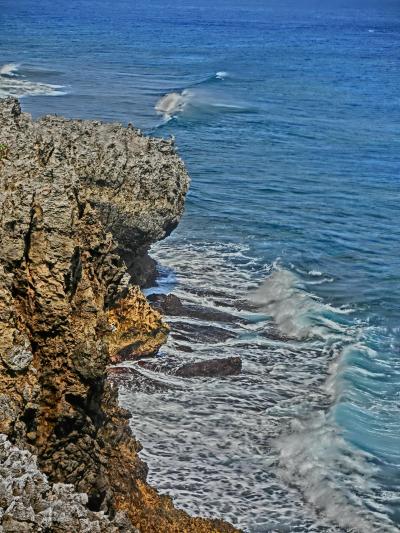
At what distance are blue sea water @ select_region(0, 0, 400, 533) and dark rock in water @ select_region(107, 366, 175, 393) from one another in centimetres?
38

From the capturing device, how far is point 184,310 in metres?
26.1

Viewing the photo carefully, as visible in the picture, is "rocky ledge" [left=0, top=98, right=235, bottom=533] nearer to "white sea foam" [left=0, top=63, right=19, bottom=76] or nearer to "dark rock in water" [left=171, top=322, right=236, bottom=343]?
"dark rock in water" [left=171, top=322, right=236, bottom=343]

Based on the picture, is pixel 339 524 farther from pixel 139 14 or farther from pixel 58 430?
pixel 139 14

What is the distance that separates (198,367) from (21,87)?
49.1 m

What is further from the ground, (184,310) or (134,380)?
(184,310)

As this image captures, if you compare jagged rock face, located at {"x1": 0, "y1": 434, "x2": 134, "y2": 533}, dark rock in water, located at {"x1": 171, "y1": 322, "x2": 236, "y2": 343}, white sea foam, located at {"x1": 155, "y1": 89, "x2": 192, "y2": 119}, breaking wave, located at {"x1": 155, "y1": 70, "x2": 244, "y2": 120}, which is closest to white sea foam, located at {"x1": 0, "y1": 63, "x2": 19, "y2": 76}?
breaking wave, located at {"x1": 155, "y1": 70, "x2": 244, "y2": 120}

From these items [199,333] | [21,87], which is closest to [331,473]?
[199,333]

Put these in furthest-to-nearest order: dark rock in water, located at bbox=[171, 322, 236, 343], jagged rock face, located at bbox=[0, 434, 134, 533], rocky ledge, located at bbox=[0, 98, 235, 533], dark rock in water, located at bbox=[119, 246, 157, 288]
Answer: dark rock in water, located at bbox=[119, 246, 157, 288] → dark rock in water, located at bbox=[171, 322, 236, 343] → rocky ledge, located at bbox=[0, 98, 235, 533] → jagged rock face, located at bbox=[0, 434, 134, 533]

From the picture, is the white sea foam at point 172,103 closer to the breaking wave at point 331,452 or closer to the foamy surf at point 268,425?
the foamy surf at point 268,425

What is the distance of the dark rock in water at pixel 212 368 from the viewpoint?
22250mm

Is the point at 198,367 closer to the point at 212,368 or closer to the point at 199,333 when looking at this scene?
the point at 212,368

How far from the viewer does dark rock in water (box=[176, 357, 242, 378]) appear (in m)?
22.2

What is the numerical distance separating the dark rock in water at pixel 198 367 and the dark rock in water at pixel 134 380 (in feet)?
1.60

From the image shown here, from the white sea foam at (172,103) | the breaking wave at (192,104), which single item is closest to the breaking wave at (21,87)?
the white sea foam at (172,103)
